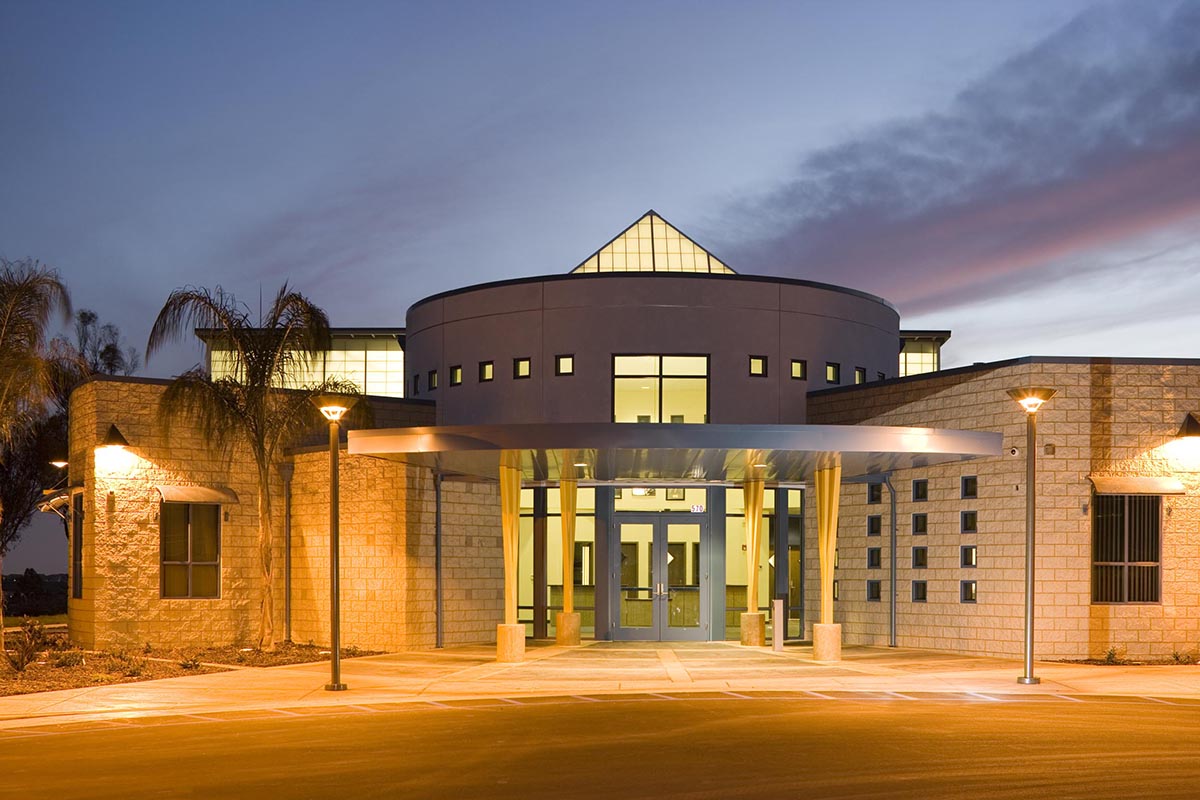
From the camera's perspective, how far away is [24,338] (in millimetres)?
21031

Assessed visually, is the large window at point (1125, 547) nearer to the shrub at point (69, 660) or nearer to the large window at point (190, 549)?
the large window at point (190, 549)

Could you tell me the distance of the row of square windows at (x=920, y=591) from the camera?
23781 mm

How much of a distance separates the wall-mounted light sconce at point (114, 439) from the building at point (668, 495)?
0.96 ft

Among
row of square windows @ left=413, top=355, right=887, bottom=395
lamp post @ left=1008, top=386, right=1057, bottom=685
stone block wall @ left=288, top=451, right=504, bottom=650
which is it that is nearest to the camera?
lamp post @ left=1008, top=386, right=1057, bottom=685

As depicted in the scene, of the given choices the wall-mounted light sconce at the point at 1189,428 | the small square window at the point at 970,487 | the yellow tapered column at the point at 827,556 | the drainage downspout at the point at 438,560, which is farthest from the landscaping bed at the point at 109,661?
the wall-mounted light sconce at the point at 1189,428

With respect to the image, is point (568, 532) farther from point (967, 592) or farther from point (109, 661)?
point (109, 661)

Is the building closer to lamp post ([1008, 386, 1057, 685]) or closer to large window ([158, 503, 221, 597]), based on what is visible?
large window ([158, 503, 221, 597])

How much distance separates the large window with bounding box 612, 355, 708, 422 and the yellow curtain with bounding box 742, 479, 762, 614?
282 centimetres

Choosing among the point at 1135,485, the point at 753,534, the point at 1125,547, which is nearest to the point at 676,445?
the point at 753,534

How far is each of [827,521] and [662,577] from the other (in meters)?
4.51

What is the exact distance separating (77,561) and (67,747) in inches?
528

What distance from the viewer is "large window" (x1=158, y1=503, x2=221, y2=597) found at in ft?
84.4

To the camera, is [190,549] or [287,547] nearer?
[190,549]

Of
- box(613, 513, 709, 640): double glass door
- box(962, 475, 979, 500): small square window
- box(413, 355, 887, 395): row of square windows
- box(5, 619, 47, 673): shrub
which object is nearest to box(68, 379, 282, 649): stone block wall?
box(5, 619, 47, 673): shrub
